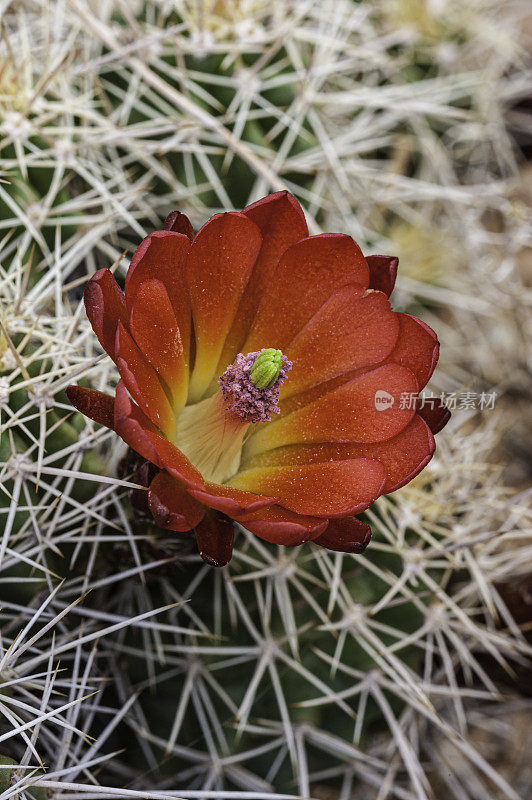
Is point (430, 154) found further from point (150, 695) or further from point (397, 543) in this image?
point (150, 695)

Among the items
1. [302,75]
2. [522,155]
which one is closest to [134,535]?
[302,75]

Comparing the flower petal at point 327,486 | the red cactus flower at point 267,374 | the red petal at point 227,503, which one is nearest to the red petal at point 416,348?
the red cactus flower at point 267,374

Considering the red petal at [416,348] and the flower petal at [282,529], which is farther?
the red petal at [416,348]

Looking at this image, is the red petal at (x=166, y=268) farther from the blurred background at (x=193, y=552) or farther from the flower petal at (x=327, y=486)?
A: the flower petal at (x=327, y=486)

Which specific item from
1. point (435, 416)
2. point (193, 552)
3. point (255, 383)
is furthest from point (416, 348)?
point (193, 552)

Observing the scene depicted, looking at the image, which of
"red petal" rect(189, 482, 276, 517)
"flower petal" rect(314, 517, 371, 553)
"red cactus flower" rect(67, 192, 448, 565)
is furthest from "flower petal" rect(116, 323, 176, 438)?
"flower petal" rect(314, 517, 371, 553)
